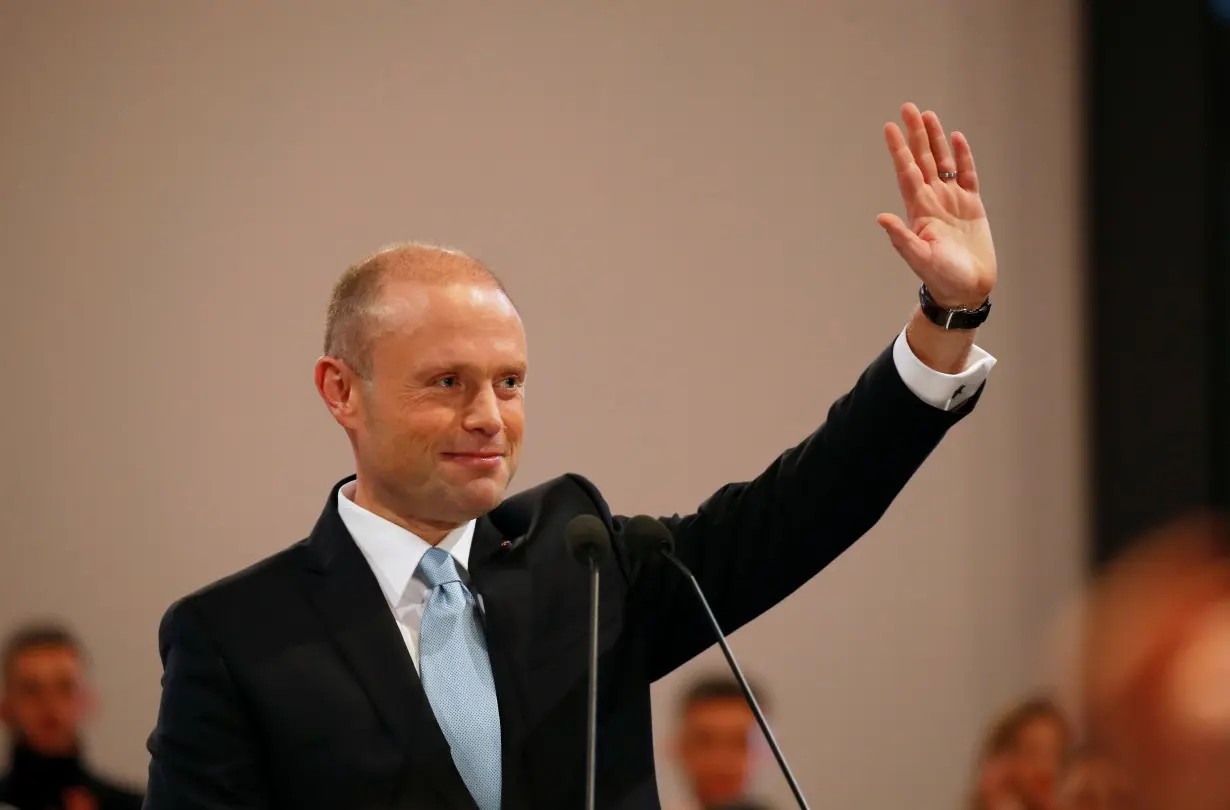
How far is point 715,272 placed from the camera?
195 inches

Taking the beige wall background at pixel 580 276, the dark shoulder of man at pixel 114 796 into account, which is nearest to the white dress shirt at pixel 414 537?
the dark shoulder of man at pixel 114 796

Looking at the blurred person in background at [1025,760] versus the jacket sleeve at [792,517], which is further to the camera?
the blurred person in background at [1025,760]

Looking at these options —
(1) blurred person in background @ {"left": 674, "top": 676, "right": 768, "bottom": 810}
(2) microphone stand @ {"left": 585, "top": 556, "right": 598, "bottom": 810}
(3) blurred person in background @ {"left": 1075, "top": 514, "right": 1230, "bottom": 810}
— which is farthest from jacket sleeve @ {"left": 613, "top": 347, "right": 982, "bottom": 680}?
(1) blurred person in background @ {"left": 674, "top": 676, "right": 768, "bottom": 810}

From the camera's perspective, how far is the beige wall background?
4566 mm

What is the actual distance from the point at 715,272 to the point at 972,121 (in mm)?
997

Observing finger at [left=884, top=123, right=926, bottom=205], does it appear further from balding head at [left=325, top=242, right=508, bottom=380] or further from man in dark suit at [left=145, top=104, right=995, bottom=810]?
balding head at [left=325, top=242, right=508, bottom=380]

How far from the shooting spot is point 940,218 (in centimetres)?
184

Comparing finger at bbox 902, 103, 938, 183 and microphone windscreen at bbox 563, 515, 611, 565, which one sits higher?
finger at bbox 902, 103, 938, 183

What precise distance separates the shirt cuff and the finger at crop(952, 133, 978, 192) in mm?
223

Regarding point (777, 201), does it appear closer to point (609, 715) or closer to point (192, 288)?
point (192, 288)

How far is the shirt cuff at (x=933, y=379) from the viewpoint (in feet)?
5.75

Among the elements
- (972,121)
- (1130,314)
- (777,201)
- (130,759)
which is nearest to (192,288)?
(130,759)

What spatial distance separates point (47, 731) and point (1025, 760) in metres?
2.53

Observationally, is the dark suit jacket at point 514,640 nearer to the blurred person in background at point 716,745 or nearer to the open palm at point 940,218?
the open palm at point 940,218
